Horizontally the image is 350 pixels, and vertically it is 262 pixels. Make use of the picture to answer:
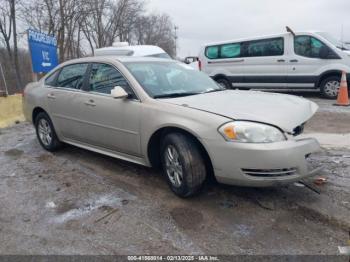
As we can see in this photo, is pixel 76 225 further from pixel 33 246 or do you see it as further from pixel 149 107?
pixel 149 107

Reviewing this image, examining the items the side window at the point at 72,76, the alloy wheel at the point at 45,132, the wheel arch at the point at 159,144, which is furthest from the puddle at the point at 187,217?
the alloy wheel at the point at 45,132

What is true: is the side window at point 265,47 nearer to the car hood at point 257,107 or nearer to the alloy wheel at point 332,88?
the alloy wheel at point 332,88

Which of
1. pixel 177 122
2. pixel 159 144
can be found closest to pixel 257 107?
pixel 177 122

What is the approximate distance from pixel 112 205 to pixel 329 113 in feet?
19.8

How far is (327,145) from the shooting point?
5234 millimetres

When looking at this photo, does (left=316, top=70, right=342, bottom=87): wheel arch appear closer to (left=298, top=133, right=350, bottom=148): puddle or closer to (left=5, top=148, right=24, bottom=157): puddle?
(left=298, top=133, right=350, bottom=148): puddle

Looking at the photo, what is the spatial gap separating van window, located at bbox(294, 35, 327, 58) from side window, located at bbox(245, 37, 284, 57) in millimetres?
447

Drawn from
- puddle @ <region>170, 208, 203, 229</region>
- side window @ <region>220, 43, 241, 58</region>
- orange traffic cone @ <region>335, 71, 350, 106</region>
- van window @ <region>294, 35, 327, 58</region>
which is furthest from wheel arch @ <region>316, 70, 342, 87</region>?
A: puddle @ <region>170, 208, 203, 229</region>

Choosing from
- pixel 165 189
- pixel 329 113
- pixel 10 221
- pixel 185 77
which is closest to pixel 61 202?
pixel 10 221

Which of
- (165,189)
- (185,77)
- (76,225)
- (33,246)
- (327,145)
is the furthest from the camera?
(327,145)

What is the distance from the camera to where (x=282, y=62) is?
1050 cm

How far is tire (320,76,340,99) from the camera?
9742 mm

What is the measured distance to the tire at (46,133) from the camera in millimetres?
5395

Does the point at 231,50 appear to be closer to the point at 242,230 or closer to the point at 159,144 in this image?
the point at 159,144
